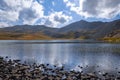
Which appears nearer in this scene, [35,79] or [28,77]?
[35,79]

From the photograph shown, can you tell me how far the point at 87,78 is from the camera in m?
34.6

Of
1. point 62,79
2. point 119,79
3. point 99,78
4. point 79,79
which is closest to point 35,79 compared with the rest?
point 62,79

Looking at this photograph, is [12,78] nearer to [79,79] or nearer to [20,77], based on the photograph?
[20,77]

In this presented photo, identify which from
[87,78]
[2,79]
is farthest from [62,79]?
[2,79]

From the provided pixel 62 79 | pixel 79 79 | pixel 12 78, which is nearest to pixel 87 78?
pixel 79 79

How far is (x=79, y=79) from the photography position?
114ft

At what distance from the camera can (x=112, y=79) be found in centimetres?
3559

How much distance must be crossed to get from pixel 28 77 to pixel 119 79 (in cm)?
1487

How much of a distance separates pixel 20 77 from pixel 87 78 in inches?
418

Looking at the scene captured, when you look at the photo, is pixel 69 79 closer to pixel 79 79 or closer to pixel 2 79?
pixel 79 79

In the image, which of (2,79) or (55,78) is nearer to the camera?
(2,79)

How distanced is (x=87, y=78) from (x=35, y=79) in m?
8.26

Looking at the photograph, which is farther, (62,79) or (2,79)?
(62,79)

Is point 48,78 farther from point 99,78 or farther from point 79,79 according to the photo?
point 99,78
